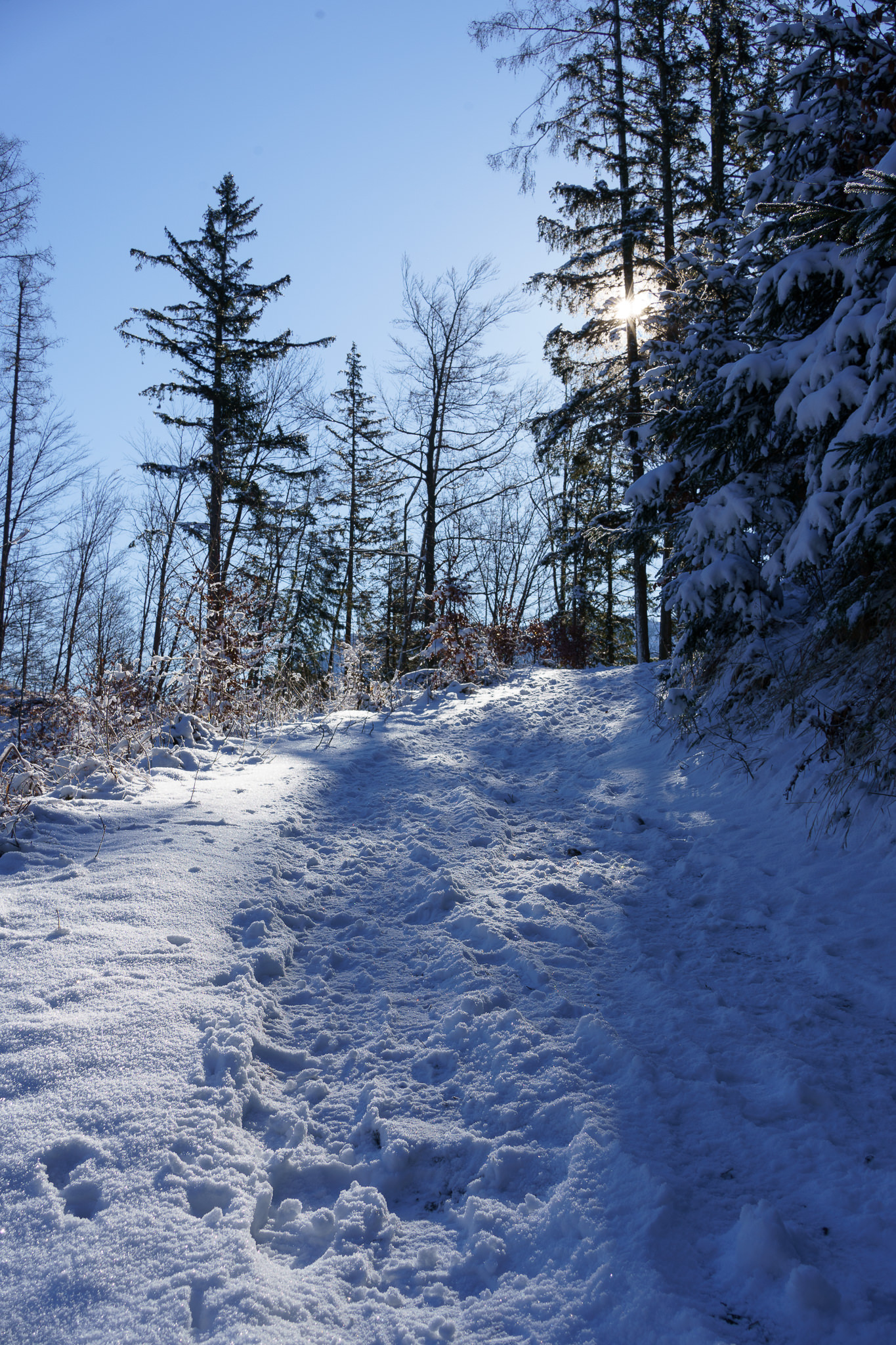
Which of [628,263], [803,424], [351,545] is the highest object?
[628,263]

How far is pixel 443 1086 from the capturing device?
2141 millimetres

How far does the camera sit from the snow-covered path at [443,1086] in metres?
1.41

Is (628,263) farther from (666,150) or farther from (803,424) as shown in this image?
(803,424)

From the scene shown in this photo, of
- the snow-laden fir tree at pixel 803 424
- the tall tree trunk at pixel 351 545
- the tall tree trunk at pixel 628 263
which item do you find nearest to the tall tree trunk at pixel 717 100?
the tall tree trunk at pixel 628 263

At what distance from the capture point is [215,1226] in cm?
154

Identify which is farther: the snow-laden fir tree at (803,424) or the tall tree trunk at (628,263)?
the tall tree trunk at (628,263)

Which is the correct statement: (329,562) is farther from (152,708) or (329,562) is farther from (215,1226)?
(215,1226)

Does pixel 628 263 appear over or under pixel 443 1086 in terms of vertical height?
over

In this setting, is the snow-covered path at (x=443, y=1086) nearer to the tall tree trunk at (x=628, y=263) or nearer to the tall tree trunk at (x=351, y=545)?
the tall tree trunk at (x=628, y=263)

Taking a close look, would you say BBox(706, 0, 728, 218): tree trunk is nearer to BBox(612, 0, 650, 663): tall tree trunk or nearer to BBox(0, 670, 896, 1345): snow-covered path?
BBox(612, 0, 650, 663): tall tree trunk

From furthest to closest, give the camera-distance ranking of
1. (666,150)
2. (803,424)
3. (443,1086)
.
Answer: (666,150), (803,424), (443,1086)

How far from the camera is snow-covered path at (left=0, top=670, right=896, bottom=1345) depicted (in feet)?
4.61

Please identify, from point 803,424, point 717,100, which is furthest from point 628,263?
point 803,424

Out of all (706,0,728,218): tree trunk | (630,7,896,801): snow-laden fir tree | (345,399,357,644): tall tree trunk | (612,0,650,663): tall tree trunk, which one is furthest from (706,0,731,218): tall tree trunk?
(345,399,357,644): tall tree trunk
